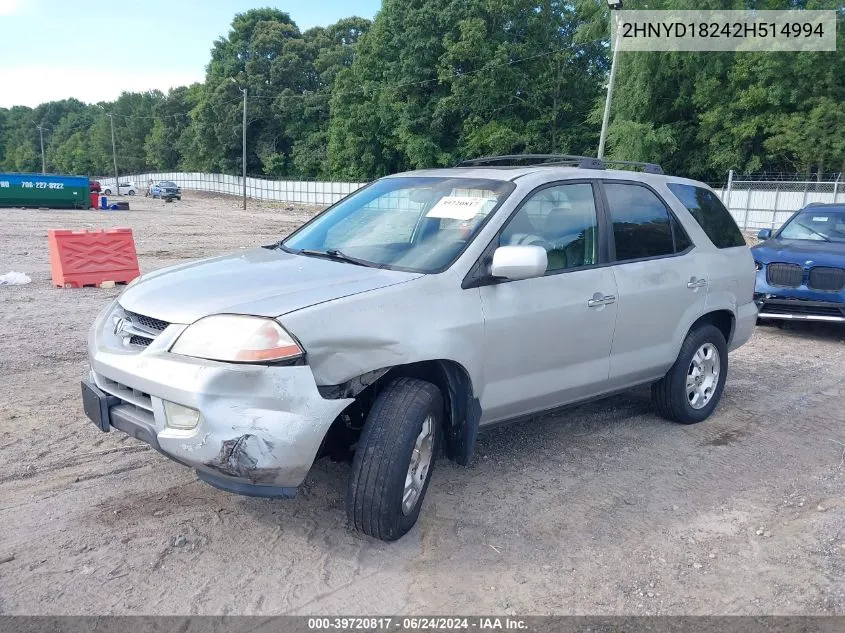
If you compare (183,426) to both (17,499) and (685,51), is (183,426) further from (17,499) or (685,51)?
(685,51)

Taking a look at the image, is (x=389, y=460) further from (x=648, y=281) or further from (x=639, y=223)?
(x=639, y=223)

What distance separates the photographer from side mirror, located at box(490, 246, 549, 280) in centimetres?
357

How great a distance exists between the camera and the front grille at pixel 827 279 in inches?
331

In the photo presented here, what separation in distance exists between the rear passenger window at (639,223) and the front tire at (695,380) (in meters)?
0.74

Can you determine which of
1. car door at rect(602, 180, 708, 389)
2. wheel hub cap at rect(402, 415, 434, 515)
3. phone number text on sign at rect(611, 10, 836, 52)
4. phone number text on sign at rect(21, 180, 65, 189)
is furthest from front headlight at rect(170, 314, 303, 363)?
phone number text on sign at rect(21, 180, 65, 189)

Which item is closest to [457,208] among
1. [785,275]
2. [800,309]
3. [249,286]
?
[249,286]

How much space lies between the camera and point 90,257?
1070 centimetres

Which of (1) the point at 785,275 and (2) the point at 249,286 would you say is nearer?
(2) the point at 249,286

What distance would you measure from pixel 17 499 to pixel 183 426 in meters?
1.38

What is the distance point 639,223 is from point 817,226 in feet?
20.9

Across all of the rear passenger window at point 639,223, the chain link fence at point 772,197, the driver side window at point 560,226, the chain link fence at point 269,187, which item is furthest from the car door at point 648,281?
the chain link fence at point 269,187

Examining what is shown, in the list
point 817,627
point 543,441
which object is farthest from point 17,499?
point 817,627

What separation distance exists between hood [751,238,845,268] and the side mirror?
21.4 ft

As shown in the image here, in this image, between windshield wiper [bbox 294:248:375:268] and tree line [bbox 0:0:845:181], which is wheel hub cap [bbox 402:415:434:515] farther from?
tree line [bbox 0:0:845:181]
